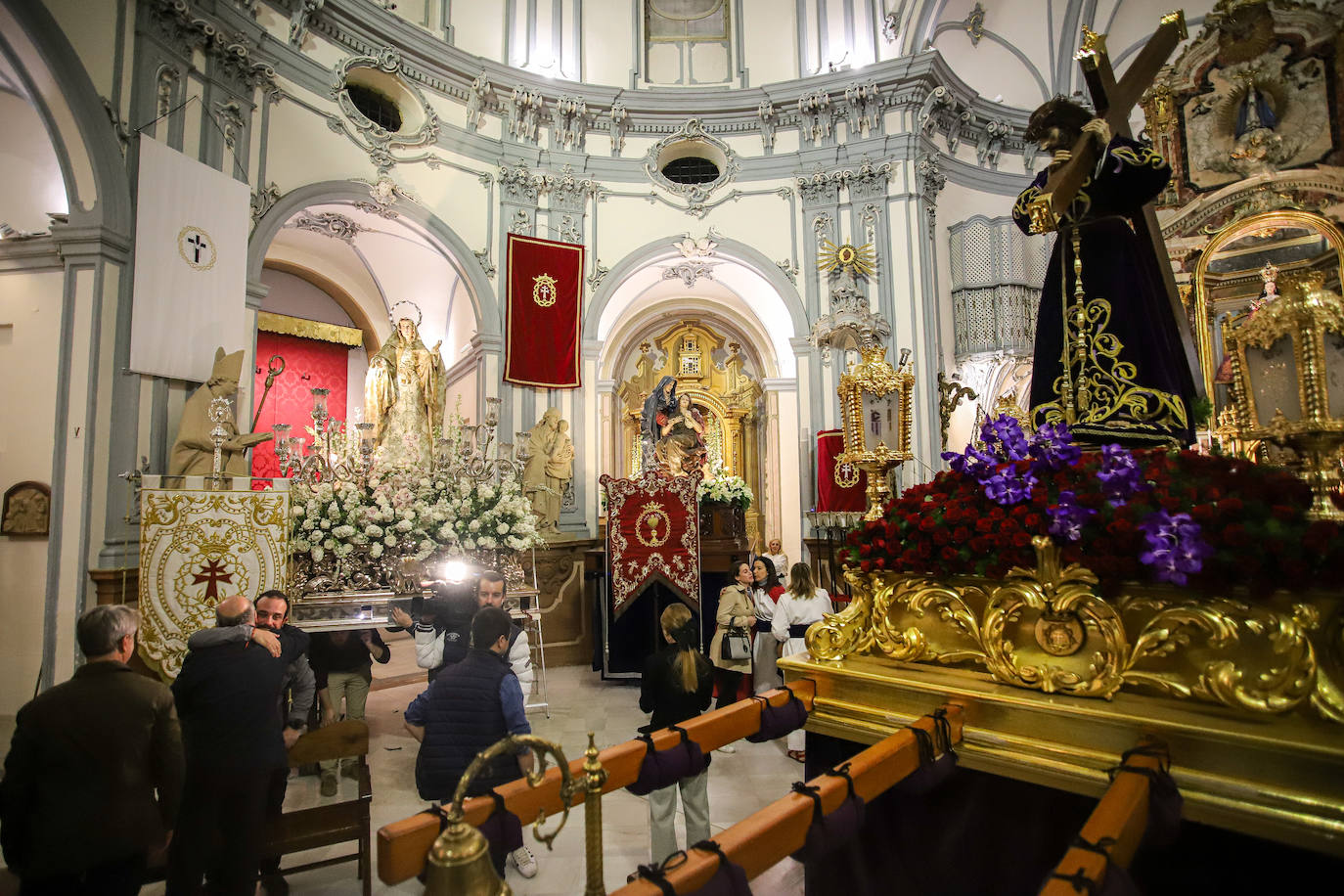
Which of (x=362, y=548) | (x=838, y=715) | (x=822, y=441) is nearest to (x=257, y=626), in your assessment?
(x=362, y=548)

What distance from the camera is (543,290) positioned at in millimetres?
10508

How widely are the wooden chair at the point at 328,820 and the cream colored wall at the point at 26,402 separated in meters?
5.09

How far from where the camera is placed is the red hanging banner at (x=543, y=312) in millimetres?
10234

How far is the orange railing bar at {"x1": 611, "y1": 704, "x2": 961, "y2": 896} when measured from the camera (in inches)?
54.3

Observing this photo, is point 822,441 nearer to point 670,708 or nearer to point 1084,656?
point 670,708

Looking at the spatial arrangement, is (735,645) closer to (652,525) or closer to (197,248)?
(652,525)

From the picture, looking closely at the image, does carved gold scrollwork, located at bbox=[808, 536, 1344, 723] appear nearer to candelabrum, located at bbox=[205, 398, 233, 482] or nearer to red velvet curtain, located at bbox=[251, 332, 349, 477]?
candelabrum, located at bbox=[205, 398, 233, 482]

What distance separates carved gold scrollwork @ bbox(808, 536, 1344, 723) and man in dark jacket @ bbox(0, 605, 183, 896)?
2588 mm

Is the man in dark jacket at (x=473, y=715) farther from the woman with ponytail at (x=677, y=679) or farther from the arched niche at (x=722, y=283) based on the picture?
the arched niche at (x=722, y=283)

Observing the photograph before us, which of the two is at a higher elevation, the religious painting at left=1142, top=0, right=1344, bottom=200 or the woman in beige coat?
the religious painting at left=1142, top=0, right=1344, bottom=200

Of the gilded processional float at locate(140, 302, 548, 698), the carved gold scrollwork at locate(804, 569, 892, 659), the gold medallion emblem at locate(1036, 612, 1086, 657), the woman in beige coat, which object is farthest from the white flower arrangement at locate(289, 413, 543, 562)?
the gold medallion emblem at locate(1036, 612, 1086, 657)

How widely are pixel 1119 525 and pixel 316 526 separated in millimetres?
5648

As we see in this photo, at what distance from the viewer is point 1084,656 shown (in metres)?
2.06

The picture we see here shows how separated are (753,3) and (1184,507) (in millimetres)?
12150
